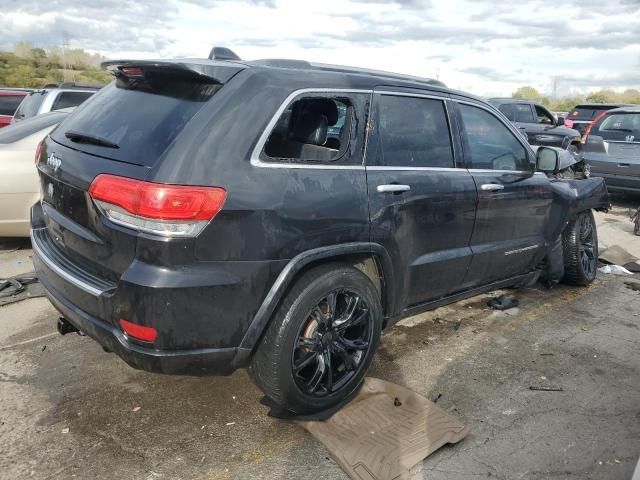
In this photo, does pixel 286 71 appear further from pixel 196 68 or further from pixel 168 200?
pixel 168 200

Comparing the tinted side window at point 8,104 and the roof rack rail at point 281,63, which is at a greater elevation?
the roof rack rail at point 281,63

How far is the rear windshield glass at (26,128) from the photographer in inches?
224

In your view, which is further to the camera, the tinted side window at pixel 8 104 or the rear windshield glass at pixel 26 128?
the tinted side window at pixel 8 104

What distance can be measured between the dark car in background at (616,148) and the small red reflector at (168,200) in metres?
8.76

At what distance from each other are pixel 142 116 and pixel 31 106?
25.9 ft

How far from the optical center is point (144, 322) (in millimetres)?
2475

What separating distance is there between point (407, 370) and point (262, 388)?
1172 millimetres

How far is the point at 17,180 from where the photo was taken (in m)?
5.49

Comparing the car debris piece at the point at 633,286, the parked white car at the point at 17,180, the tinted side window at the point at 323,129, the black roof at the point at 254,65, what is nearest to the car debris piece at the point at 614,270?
A: the car debris piece at the point at 633,286

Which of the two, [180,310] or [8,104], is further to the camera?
[8,104]

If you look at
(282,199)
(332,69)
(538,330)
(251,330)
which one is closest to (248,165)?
(282,199)

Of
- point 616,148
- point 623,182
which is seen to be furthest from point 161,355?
point 616,148

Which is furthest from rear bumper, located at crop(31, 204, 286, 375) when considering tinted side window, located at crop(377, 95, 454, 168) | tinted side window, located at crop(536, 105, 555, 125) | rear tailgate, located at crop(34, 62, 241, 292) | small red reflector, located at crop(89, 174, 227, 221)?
tinted side window, located at crop(536, 105, 555, 125)

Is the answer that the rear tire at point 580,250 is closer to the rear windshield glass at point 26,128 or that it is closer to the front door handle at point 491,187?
the front door handle at point 491,187
